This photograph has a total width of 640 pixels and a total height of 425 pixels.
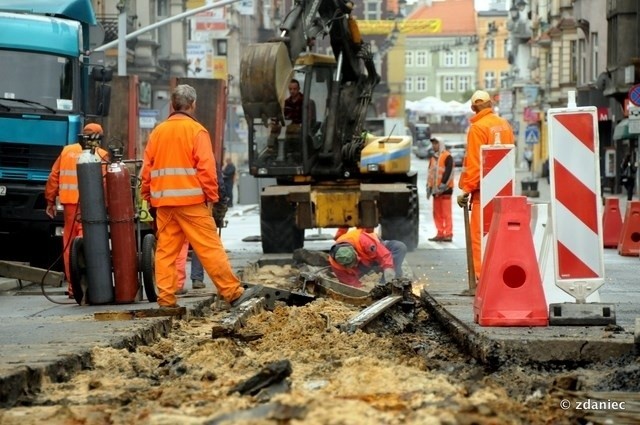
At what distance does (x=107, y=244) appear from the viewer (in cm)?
1373

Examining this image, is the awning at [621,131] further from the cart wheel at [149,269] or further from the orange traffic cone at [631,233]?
the cart wheel at [149,269]

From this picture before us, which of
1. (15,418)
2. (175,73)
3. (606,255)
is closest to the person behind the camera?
(15,418)

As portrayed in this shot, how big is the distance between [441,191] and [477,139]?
533 inches

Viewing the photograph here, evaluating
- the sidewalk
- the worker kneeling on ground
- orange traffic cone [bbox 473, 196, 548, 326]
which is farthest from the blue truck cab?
orange traffic cone [bbox 473, 196, 548, 326]

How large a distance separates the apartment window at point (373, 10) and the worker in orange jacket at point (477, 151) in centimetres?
12355

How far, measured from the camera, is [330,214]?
2278 cm

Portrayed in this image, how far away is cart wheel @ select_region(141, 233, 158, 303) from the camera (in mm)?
13812

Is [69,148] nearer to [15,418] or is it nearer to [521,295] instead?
[521,295]

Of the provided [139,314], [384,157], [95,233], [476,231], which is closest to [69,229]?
[95,233]

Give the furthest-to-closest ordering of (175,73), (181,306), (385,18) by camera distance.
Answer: (385,18), (175,73), (181,306)

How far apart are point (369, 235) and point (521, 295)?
5.22 meters

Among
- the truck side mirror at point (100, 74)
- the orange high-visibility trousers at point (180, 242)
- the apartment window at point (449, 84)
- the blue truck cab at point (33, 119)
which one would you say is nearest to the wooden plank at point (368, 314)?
the orange high-visibility trousers at point (180, 242)

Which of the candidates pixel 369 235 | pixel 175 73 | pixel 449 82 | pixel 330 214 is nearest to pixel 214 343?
pixel 369 235
